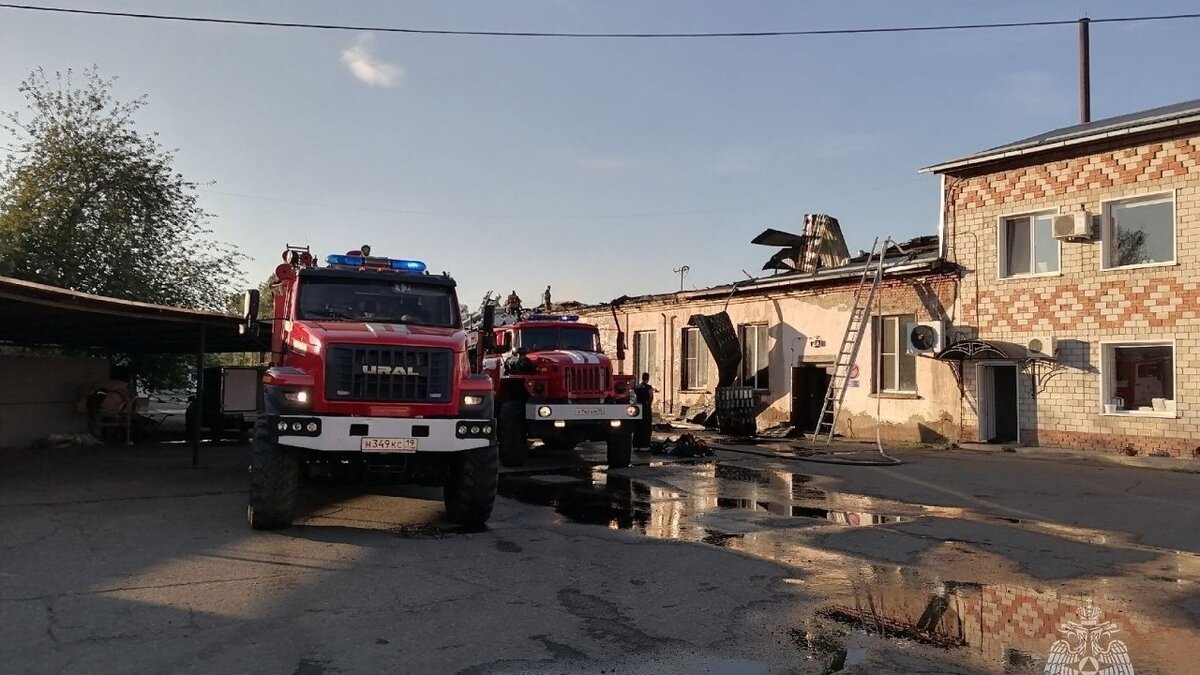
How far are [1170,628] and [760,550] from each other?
123 inches

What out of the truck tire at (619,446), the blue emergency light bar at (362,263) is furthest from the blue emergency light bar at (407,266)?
the truck tire at (619,446)

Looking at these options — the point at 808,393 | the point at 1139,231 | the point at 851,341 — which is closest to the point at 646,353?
the point at 808,393

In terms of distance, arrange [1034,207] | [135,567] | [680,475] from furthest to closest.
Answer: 1. [1034,207]
2. [680,475]
3. [135,567]

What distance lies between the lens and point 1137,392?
15.8m

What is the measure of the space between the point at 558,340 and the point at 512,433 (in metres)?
2.12

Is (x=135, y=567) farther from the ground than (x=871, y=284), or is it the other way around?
(x=871, y=284)

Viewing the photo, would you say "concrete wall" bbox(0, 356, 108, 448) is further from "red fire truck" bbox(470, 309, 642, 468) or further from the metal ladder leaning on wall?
the metal ladder leaning on wall

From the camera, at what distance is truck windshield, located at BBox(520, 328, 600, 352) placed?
14.5 m

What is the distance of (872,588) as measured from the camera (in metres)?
6.11

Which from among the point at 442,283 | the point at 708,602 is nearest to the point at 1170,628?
the point at 708,602

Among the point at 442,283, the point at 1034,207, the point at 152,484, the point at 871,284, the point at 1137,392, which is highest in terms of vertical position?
the point at 1034,207

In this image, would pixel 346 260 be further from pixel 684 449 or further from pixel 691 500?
pixel 684 449

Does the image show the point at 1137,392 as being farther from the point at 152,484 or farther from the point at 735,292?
the point at 152,484

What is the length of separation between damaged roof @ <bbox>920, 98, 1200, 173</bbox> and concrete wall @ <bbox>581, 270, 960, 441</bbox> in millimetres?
2643
